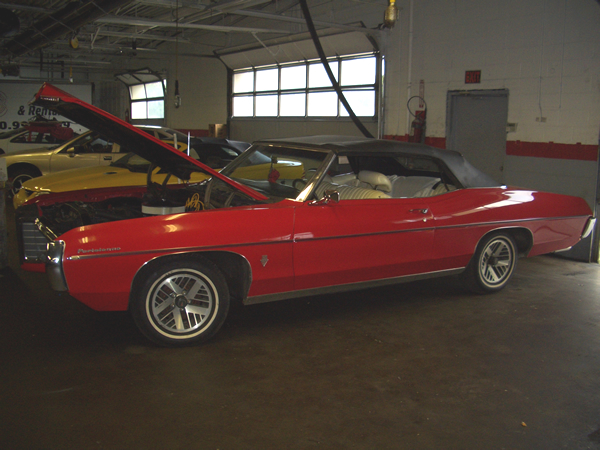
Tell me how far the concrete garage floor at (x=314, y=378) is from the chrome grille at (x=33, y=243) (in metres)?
0.54

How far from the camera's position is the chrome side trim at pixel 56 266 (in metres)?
3.39

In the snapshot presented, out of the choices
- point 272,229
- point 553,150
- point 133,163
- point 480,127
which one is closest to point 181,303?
point 272,229

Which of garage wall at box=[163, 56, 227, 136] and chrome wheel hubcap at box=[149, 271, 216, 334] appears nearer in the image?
chrome wheel hubcap at box=[149, 271, 216, 334]

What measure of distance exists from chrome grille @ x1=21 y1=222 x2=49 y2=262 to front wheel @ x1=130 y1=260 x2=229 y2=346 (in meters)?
1.07

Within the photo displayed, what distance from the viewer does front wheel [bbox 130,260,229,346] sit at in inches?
142

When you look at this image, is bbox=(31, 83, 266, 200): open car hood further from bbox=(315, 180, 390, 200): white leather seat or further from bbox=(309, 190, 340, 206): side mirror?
bbox=(315, 180, 390, 200): white leather seat

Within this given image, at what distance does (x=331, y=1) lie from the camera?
12.2m

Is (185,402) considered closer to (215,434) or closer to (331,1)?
(215,434)

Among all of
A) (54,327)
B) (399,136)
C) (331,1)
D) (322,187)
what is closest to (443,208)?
(322,187)

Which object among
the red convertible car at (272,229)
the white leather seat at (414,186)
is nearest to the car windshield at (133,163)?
the red convertible car at (272,229)

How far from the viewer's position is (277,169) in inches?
184

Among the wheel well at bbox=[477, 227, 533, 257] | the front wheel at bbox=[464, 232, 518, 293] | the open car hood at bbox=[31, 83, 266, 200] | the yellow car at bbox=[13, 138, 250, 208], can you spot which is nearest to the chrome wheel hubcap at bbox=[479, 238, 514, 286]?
the front wheel at bbox=[464, 232, 518, 293]

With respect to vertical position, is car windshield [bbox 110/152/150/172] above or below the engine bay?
above

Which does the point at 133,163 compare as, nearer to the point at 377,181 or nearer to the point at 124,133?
the point at 124,133
